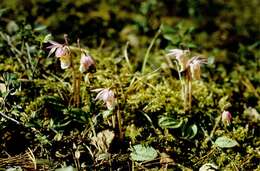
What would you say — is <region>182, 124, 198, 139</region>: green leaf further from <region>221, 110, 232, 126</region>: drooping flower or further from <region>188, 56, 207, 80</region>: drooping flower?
<region>188, 56, 207, 80</region>: drooping flower

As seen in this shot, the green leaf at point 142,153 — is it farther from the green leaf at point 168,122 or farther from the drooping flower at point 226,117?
the drooping flower at point 226,117

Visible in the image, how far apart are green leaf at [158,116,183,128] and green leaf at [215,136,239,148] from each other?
19 centimetres

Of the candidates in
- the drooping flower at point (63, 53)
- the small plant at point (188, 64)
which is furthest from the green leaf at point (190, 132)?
the drooping flower at point (63, 53)

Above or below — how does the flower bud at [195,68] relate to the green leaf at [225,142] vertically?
above

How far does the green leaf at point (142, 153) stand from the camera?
1709 millimetres

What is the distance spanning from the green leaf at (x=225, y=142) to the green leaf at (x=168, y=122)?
191mm

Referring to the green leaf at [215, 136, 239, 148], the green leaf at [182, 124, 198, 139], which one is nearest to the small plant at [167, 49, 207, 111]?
the green leaf at [182, 124, 198, 139]

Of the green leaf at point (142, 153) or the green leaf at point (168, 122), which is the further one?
the green leaf at point (168, 122)

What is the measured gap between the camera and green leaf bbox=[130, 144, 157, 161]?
67.3 inches

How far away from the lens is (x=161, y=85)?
7.25ft

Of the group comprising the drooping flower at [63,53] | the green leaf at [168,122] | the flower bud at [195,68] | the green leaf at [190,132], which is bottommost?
the green leaf at [190,132]

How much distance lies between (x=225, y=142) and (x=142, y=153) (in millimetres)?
393

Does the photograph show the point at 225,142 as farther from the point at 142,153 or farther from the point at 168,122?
the point at 142,153

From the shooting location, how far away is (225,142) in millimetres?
1825
